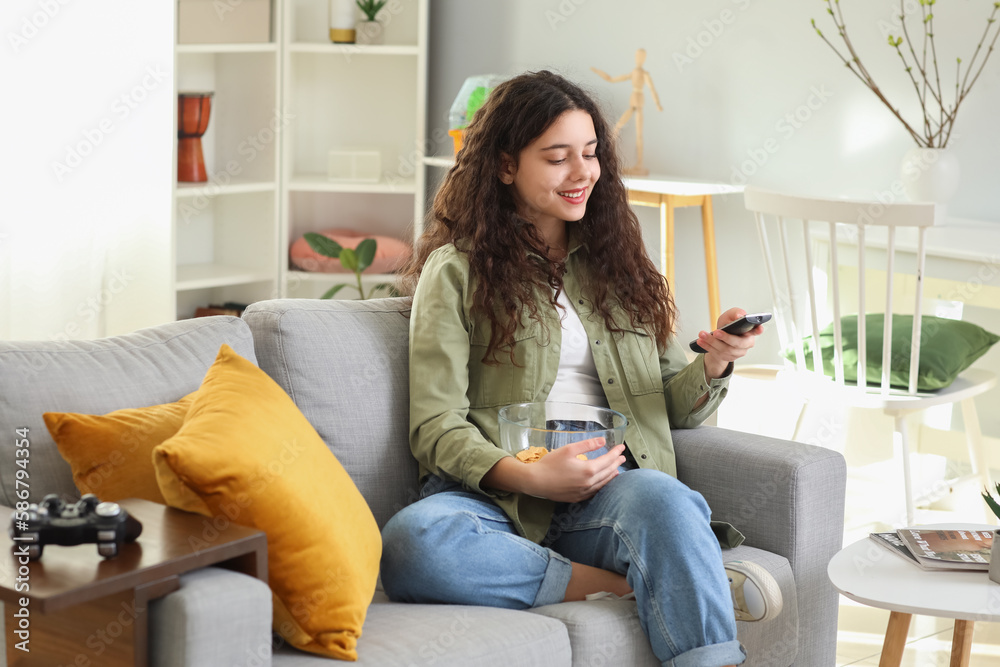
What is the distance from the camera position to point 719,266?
133 inches

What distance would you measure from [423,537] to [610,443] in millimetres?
309

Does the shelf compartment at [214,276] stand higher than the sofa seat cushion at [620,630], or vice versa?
the shelf compartment at [214,276]

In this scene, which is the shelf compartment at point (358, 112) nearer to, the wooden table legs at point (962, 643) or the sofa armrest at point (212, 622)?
the wooden table legs at point (962, 643)

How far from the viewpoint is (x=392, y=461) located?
1660 millimetres

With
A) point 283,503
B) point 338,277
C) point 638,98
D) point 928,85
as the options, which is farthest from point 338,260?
point 283,503

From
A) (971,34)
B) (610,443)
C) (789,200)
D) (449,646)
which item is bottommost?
(449,646)

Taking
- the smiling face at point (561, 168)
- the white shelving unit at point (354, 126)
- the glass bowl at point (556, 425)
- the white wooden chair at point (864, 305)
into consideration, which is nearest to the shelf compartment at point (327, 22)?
the white shelving unit at point (354, 126)

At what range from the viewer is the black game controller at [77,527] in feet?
3.39

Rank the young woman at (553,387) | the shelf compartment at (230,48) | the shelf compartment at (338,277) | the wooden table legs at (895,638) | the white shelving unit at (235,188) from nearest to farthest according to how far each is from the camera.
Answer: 1. the young woman at (553,387)
2. the wooden table legs at (895,638)
3. the shelf compartment at (230,48)
4. the white shelving unit at (235,188)
5. the shelf compartment at (338,277)

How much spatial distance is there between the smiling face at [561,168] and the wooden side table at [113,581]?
790 millimetres

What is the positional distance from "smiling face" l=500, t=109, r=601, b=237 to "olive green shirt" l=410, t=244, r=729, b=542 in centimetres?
12

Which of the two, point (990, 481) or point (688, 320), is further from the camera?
point (688, 320)

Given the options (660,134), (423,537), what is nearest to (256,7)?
(660,134)

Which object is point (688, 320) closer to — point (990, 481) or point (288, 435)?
point (990, 481)
